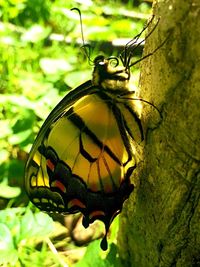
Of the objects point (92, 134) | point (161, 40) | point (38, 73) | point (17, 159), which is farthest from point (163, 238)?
point (38, 73)

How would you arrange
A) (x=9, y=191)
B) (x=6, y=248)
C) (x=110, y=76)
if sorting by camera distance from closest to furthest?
(x=110, y=76), (x=6, y=248), (x=9, y=191)

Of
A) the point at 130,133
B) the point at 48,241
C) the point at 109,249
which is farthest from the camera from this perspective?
the point at 48,241

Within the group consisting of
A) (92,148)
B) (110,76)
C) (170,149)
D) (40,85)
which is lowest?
(40,85)

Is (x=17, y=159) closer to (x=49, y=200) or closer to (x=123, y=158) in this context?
(x=49, y=200)

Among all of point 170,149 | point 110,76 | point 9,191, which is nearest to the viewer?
point 170,149

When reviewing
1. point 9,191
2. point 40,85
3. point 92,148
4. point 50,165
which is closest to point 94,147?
point 92,148

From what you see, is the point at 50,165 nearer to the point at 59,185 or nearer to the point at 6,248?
the point at 59,185

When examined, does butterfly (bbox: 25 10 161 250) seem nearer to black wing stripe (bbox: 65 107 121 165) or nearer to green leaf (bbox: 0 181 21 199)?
black wing stripe (bbox: 65 107 121 165)
